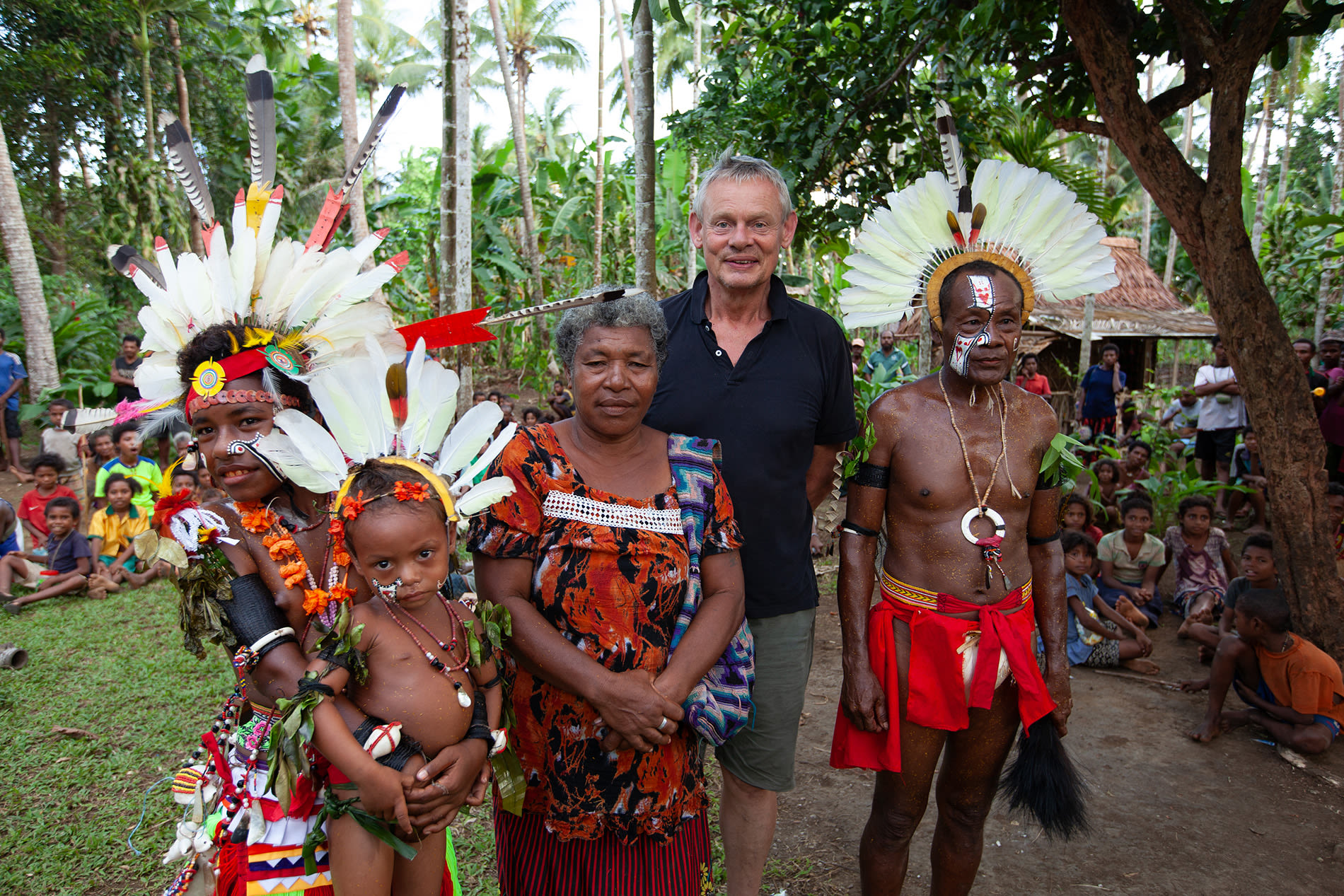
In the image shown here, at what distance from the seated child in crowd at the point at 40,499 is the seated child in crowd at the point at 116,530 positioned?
0.56 meters

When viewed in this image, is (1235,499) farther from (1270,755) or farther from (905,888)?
(905,888)

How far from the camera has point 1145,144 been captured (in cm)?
390

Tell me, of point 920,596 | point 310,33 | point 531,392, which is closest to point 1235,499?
point 920,596

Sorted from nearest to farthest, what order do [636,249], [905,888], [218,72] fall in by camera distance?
[905,888], [636,249], [218,72]

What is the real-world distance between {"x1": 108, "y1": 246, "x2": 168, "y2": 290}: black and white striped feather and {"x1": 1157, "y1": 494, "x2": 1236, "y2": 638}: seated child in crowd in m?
6.20

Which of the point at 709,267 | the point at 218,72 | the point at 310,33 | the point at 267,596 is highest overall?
the point at 310,33

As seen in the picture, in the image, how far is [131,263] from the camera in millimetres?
2102

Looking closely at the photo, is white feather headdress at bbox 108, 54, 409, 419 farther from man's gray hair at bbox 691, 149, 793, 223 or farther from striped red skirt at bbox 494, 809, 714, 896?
striped red skirt at bbox 494, 809, 714, 896

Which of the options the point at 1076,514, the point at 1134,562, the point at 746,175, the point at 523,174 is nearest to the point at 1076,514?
the point at 1076,514

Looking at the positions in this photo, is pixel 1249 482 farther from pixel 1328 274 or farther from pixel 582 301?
pixel 582 301

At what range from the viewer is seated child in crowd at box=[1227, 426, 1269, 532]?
726 centimetres

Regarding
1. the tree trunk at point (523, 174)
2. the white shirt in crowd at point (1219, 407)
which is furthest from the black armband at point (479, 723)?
the tree trunk at point (523, 174)

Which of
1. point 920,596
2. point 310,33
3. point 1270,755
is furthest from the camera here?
point 310,33

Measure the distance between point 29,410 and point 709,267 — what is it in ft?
41.1
